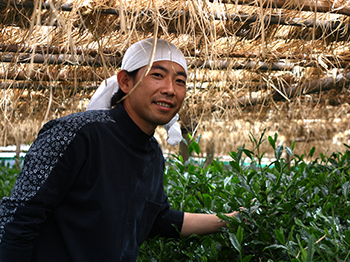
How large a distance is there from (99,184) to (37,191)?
0.62 feet

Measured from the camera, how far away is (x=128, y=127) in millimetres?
1261

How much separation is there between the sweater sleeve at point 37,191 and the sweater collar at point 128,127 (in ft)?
0.69

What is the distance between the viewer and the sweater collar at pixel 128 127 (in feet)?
4.13

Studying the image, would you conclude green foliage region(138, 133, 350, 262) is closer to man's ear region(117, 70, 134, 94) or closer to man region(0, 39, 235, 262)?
man region(0, 39, 235, 262)

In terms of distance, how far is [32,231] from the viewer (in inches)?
39.8

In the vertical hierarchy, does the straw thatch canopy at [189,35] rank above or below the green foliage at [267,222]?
above

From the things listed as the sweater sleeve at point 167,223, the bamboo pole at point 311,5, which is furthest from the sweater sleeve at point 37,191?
the bamboo pole at point 311,5

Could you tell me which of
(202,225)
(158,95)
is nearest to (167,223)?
(202,225)

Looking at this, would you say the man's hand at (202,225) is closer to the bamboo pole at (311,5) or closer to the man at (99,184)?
the man at (99,184)

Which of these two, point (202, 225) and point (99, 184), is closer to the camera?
point (99, 184)

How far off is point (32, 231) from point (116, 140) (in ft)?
1.29

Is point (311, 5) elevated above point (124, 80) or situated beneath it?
elevated above

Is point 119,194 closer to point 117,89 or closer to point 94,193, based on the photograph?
point 94,193

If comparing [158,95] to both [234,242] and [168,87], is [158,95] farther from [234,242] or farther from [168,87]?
[234,242]
